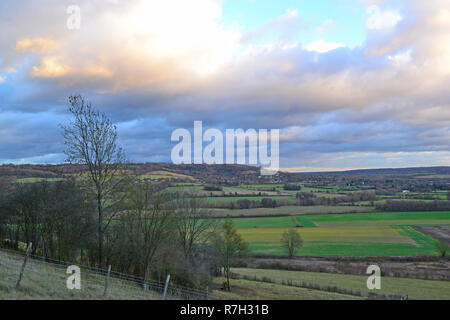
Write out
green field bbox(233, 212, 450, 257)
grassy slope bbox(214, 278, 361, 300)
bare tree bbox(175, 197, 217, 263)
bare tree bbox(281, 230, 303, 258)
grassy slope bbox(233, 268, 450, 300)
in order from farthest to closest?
green field bbox(233, 212, 450, 257) < bare tree bbox(281, 230, 303, 258) < bare tree bbox(175, 197, 217, 263) < grassy slope bbox(233, 268, 450, 300) < grassy slope bbox(214, 278, 361, 300)

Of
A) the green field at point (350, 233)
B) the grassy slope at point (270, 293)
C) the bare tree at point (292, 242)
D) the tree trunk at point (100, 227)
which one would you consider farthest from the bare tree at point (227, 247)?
the tree trunk at point (100, 227)

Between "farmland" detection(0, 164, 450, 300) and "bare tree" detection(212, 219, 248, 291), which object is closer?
"farmland" detection(0, 164, 450, 300)

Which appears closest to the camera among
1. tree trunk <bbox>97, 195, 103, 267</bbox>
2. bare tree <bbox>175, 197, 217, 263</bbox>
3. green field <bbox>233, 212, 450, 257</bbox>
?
tree trunk <bbox>97, 195, 103, 267</bbox>

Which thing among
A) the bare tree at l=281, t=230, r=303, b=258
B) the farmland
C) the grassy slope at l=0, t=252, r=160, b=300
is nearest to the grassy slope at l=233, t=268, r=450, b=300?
the farmland

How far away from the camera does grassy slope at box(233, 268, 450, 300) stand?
31.5 metres

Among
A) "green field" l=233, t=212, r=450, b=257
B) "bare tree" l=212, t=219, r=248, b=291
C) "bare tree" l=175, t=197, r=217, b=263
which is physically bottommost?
"green field" l=233, t=212, r=450, b=257

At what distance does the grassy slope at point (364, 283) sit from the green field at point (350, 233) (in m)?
11.6

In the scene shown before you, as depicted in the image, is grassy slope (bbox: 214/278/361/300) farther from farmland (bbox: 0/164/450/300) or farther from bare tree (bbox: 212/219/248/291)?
bare tree (bbox: 212/219/248/291)

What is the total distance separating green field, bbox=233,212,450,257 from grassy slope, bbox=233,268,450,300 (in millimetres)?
11623

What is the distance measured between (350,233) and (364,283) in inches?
1193

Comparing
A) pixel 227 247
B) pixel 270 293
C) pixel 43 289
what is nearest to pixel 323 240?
pixel 227 247

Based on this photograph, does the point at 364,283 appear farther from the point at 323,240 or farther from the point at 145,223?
the point at 145,223
